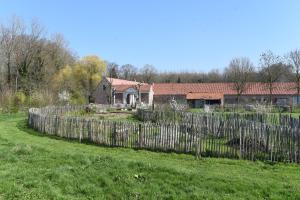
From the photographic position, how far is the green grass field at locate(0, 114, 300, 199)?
8570mm

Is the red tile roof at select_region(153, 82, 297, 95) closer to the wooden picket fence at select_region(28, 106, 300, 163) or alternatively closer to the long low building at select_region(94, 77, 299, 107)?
the long low building at select_region(94, 77, 299, 107)

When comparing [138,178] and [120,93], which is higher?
[120,93]

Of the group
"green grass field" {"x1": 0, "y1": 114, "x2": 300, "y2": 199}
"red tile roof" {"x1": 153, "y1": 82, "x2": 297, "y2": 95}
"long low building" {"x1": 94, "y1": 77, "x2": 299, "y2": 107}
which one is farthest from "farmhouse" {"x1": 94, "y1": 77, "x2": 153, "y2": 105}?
"green grass field" {"x1": 0, "y1": 114, "x2": 300, "y2": 199}

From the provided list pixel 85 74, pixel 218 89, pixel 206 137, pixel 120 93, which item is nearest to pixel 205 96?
pixel 218 89

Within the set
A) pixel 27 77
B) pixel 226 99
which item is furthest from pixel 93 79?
pixel 226 99

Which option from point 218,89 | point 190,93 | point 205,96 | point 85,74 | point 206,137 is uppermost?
point 85,74

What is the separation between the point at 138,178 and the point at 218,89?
70589mm

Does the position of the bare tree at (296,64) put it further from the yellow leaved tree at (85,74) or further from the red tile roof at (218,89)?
the yellow leaved tree at (85,74)

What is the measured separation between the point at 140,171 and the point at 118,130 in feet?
16.8

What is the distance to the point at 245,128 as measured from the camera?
1287 centimetres

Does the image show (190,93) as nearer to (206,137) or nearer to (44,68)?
(44,68)

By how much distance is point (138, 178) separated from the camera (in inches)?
383

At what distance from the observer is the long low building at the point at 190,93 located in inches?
2827

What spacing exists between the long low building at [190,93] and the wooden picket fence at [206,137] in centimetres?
5312
